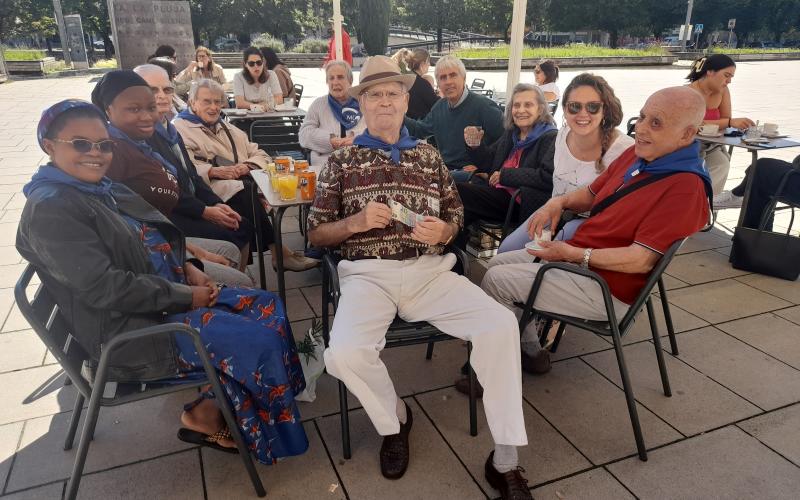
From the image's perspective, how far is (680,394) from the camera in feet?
8.45

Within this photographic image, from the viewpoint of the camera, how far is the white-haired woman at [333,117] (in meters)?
4.29

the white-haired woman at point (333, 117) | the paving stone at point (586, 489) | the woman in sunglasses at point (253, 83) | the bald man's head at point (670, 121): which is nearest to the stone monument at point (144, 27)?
the woman in sunglasses at point (253, 83)

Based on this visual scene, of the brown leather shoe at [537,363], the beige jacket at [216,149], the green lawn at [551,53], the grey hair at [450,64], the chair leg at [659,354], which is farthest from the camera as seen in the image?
the green lawn at [551,53]

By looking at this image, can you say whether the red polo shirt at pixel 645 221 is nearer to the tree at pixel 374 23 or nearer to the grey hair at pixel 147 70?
the grey hair at pixel 147 70

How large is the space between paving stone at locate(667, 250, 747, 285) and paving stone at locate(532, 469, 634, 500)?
2.27 meters

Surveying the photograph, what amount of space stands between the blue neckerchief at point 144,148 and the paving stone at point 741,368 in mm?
3003

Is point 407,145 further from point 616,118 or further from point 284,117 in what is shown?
point 284,117

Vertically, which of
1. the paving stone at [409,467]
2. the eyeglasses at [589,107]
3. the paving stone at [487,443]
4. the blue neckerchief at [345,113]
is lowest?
the paving stone at [409,467]

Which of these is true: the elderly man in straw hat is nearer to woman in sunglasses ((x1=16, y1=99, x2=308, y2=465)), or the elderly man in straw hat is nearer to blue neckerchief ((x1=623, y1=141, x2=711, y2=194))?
woman in sunglasses ((x1=16, y1=99, x2=308, y2=465))

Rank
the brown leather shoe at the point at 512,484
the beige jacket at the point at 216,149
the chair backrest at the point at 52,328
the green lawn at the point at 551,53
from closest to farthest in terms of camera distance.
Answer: the chair backrest at the point at 52,328, the brown leather shoe at the point at 512,484, the beige jacket at the point at 216,149, the green lawn at the point at 551,53

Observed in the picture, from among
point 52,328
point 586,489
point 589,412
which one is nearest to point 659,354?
point 589,412

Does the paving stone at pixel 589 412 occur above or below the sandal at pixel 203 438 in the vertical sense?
below

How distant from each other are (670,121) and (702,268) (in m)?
2.29

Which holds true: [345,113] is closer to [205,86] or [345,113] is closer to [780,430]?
[205,86]
